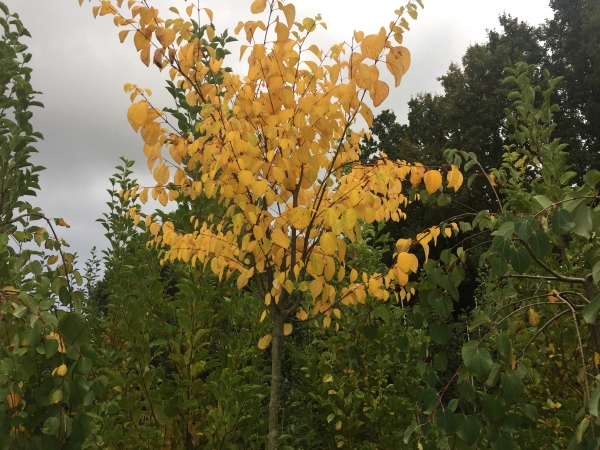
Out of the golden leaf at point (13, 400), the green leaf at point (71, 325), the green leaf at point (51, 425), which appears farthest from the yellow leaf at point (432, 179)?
the golden leaf at point (13, 400)

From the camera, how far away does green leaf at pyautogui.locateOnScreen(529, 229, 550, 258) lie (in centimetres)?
124

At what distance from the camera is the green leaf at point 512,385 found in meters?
1.34

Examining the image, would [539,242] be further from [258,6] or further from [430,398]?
[258,6]

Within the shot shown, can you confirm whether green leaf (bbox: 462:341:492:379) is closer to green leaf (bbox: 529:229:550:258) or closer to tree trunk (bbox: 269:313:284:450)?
green leaf (bbox: 529:229:550:258)

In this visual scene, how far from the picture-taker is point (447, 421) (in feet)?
4.55

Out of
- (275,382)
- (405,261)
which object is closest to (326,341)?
(275,382)

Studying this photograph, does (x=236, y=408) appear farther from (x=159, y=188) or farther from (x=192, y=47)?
(x=192, y=47)

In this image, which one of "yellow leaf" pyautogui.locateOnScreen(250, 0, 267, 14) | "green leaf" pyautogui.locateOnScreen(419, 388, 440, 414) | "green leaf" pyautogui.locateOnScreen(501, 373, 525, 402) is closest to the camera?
"green leaf" pyautogui.locateOnScreen(501, 373, 525, 402)

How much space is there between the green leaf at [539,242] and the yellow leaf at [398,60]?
639 millimetres

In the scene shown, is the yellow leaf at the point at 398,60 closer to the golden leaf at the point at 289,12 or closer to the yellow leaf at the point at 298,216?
the golden leaf at the point at 289,12

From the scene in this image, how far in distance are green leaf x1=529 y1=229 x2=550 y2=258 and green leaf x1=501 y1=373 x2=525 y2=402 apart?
398 mm

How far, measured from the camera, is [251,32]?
1677 millimetres

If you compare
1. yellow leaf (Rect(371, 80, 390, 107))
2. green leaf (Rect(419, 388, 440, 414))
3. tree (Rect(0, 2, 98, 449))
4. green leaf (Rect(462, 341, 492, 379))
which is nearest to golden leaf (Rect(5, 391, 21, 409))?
tree (Rect(0, 2, 98, 449))

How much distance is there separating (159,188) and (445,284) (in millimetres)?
1311
